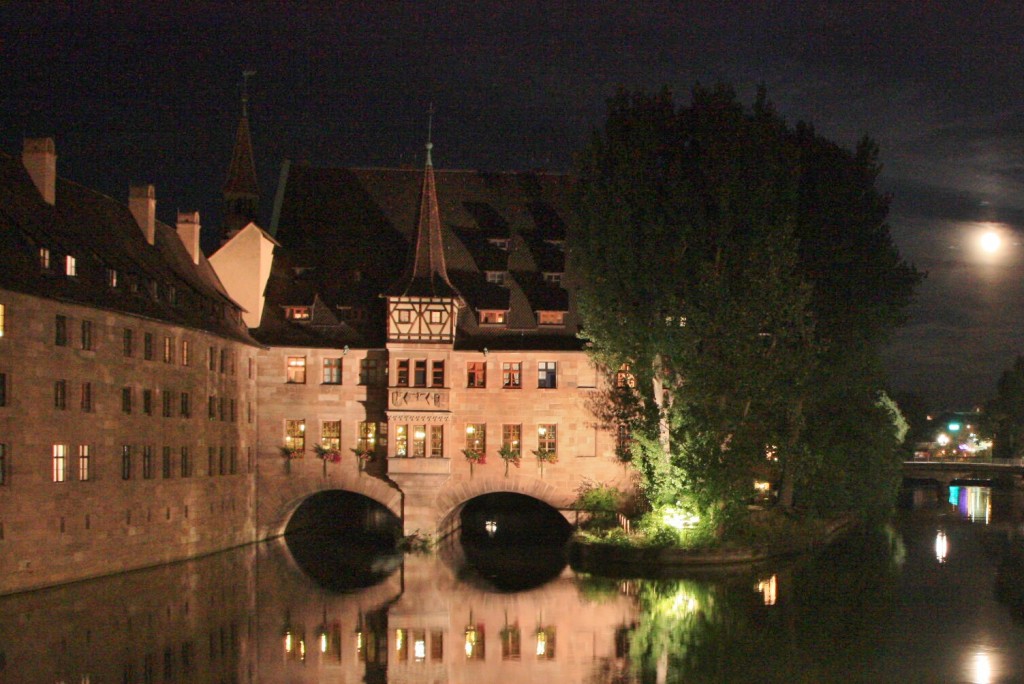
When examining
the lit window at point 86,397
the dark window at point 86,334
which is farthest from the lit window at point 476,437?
the dark window at point 86,334

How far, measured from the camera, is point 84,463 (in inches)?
1431

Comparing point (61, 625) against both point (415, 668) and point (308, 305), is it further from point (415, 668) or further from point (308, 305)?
point (308, 305)

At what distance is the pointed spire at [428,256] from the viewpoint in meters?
48.0

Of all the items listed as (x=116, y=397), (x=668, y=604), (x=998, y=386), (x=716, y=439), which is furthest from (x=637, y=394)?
(x=998, y=386)

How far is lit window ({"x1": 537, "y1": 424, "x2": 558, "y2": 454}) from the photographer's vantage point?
48.8 meters

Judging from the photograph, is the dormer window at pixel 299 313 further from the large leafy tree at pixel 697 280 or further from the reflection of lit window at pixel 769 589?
the reflection of lit window at pixel 769 589

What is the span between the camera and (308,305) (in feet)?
164

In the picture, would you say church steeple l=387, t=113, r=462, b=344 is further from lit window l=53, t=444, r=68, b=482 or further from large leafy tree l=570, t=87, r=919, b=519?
lit window l=53, t=444, r=68, b=482

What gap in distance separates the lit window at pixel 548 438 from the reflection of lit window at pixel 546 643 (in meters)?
19.0

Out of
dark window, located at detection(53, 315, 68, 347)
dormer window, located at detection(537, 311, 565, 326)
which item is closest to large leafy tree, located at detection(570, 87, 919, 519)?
dormer window, located at detection(537, 311, 565, 326)

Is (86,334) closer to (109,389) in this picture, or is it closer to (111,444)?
(109,389)

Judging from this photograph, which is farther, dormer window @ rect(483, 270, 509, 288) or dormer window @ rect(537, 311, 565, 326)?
dormer window @ rect(483, 270, 509, 288)

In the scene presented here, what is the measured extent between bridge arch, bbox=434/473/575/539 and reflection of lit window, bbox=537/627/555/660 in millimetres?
18663

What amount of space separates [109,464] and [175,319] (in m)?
5.80
